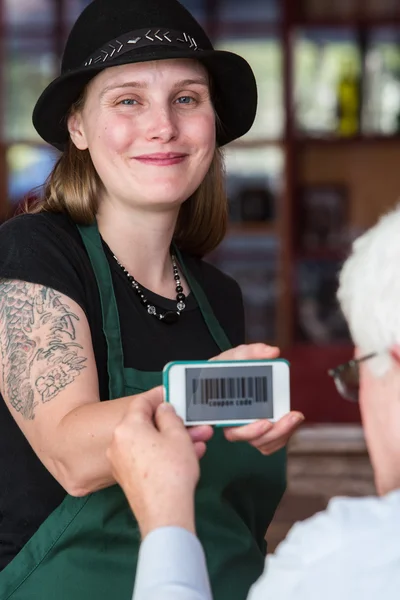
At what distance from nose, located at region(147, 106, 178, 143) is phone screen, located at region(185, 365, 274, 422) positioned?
0.61m

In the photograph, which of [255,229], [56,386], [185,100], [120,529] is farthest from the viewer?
[255,229]

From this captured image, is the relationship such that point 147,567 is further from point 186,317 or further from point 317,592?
point 186,317

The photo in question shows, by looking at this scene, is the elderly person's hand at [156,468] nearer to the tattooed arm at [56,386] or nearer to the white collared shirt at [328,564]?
the white collared shirt at [328,564]

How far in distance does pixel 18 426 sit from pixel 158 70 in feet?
2.12

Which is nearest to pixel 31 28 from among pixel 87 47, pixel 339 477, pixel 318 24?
pixel 318 24

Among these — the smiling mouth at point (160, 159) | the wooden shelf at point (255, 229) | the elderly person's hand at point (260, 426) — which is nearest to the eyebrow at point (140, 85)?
the smiling mouth at point (160, 159)

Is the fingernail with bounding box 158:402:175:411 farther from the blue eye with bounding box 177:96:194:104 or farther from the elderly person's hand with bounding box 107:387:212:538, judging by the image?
the blue eye with bounding box 177:96:194:104

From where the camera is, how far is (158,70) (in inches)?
69.6

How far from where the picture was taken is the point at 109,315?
1.73 metres

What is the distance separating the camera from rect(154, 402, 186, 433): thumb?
3.98 ft

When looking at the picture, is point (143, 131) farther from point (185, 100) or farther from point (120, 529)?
point (120, 529)

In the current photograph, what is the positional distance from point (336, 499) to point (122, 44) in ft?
3.06

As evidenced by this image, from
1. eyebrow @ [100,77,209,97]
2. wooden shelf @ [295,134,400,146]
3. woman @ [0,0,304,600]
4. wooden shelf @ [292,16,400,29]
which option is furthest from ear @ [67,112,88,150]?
wooden shelf @ [292,16,400,29]

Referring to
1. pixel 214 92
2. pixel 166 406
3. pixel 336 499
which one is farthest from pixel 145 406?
pixel 214 92
